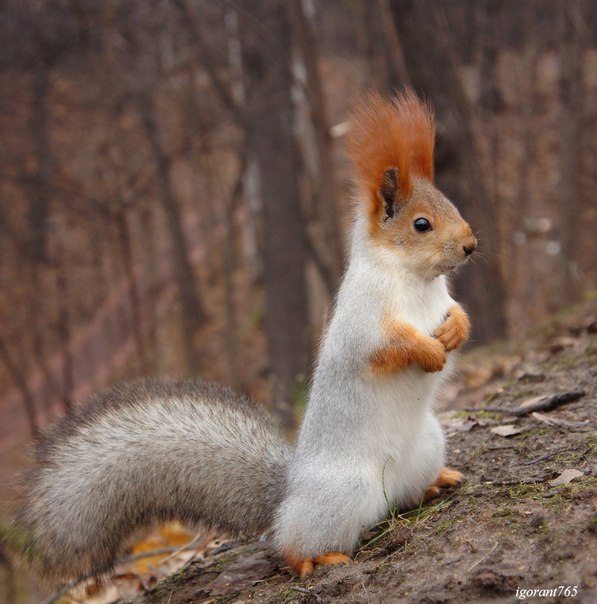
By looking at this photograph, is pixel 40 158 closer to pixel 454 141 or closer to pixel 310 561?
pixel 454 141

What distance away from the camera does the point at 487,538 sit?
10.3 ft

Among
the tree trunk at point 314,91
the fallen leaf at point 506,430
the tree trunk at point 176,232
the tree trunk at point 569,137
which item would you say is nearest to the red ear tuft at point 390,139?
the fallen leaf at point 506,430

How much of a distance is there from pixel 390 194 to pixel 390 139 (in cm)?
25

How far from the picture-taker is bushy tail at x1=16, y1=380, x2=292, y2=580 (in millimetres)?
3447

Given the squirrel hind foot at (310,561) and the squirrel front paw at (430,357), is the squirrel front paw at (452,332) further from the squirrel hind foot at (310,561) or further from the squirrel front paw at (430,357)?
the squirrel hind foot at (310,561)

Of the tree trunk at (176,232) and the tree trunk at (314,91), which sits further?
the tree trunk at (176,232)

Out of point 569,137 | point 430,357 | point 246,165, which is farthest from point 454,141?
point 246,165

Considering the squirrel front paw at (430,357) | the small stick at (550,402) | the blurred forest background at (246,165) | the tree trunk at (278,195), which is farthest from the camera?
the tree trunk at (278,195)

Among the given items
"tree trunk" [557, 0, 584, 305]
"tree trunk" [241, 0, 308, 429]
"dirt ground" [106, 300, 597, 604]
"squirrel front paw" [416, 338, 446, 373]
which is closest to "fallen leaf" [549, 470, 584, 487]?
"dirt ground" [106, 300, 597, 604]

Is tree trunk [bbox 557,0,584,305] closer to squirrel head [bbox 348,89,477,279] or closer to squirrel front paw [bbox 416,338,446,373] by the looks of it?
squirrel head [bbox 348,89,477,279]

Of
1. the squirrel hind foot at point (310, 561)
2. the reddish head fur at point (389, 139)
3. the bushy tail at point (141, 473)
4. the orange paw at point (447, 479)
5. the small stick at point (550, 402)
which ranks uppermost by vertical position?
the reddish head fur at point (389, 139)

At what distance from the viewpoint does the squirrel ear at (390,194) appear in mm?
3570

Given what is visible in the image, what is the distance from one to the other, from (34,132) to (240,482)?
1484cm

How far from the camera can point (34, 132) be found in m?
17.0
